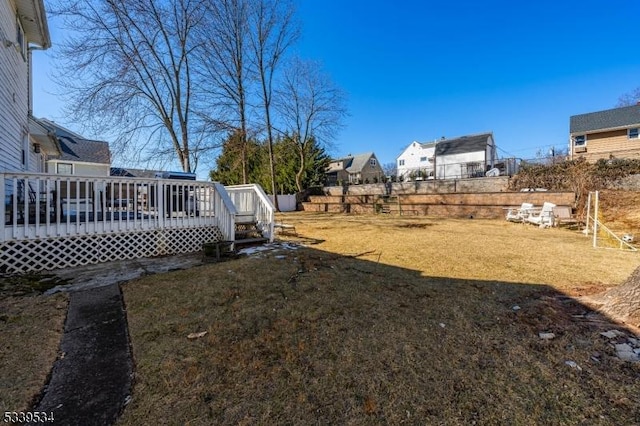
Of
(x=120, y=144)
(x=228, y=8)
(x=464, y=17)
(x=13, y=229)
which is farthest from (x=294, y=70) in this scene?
(x=13, y=229)

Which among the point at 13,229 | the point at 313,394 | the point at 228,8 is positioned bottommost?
the point at 313,394

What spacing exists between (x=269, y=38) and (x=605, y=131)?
976 inches

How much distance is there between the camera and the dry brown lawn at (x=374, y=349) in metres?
1.72

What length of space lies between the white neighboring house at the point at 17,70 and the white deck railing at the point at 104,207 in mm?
1433

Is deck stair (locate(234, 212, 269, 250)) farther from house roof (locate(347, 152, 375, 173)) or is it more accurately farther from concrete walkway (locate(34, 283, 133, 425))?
house roof (locate(347, 152, 375, 173))

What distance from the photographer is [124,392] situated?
1.86 meters

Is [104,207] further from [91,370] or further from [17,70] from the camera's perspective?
[17,70]

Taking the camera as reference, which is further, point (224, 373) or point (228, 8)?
point (228, 8)

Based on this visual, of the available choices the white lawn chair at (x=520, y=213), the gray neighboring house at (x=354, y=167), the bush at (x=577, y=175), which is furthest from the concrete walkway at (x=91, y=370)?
the gray neighboring house at (x=354, y=167)

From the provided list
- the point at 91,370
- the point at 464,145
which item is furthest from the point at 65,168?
the point at 464,145

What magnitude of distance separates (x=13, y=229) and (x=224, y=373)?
4.78 m

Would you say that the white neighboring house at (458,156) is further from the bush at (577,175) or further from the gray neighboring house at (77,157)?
the gray neighboring house at (77,157)

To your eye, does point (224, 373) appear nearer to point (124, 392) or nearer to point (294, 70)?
point (124, 392)

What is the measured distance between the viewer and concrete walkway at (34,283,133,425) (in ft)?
5.57
